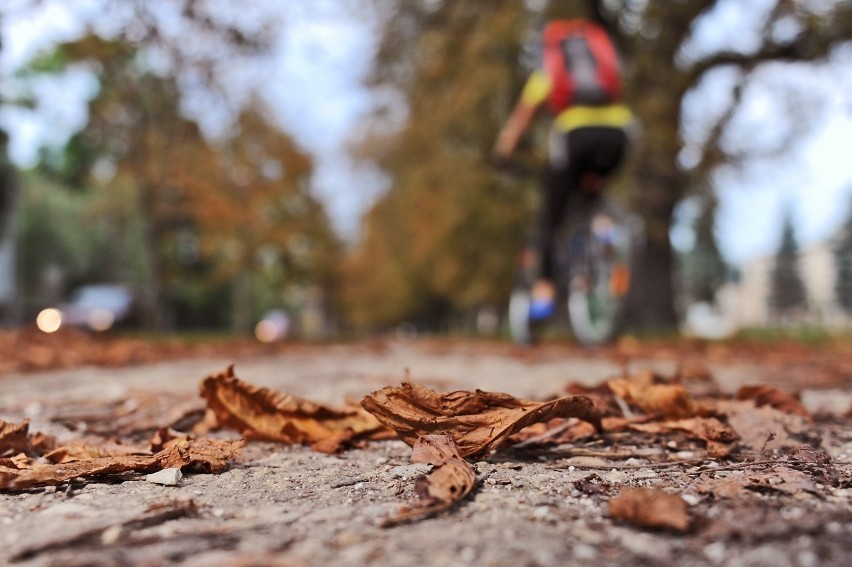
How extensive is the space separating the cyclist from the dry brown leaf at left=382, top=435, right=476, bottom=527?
414 centimetres

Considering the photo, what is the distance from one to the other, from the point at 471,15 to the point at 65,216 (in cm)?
3854

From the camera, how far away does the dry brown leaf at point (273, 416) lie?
1.78 metres

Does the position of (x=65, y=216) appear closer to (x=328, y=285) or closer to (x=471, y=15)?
(x=328, y=285)

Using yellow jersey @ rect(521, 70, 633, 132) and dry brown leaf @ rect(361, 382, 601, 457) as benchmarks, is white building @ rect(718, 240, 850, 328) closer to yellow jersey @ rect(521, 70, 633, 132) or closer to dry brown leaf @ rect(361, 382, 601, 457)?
yellow jersey @ rect(521, 70, 633, 132)

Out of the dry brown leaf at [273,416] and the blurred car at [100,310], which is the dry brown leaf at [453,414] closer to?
the dry brown leaf at [273,416]

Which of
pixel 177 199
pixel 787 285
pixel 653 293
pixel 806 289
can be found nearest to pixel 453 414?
pixel 653 293

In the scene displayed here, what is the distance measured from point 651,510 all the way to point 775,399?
3.77 feet

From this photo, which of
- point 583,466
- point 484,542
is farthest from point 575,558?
point 583,466

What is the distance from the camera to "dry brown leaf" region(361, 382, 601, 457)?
1409 mm

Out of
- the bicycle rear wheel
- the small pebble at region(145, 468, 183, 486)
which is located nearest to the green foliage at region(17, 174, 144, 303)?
the bicycle rear wheel

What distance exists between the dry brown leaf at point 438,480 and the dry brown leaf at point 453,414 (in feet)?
0.14

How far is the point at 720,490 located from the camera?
1.16 metres

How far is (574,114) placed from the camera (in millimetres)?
5191

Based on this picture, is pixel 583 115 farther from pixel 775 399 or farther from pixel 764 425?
pixel 764 425
